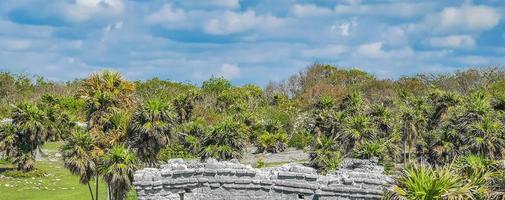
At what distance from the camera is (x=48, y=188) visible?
65188 mm

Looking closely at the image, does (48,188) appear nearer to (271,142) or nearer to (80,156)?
(80,156)

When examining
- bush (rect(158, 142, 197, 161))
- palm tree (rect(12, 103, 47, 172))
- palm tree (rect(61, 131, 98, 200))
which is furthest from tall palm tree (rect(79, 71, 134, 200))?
palm tree (rect(12, 103, 47, 172))

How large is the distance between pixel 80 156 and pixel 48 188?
21151mm

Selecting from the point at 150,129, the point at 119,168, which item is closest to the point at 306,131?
the point at 150,129

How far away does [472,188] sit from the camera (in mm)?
25250

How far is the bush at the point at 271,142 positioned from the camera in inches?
3666

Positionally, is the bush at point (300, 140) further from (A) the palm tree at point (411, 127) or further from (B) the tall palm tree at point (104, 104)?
(B) the tall palm tree at point (104, 104)

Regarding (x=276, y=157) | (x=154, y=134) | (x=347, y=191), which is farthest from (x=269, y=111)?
(x=347, y=191)

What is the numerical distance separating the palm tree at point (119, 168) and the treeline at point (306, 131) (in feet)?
0.22

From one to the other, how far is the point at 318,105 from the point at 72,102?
2048 inches

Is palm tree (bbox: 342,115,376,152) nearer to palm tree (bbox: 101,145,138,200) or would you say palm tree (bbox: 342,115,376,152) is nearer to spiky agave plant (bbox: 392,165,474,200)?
palm tree (bbox: 101,145,138,200)

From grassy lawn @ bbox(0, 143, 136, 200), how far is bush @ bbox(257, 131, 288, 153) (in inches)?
1101

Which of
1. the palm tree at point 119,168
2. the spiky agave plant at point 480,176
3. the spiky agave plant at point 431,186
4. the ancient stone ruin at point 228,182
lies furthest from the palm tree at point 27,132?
the spiky agave plant at point 431,186

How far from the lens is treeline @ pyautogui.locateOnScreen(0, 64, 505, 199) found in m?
31.8
